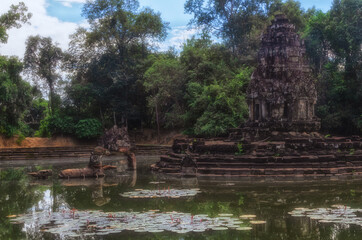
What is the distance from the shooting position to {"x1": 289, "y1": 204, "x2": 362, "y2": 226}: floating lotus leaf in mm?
8508

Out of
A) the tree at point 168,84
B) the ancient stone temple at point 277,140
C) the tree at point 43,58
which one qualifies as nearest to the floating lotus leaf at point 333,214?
the ancient stone temple at point 277,140

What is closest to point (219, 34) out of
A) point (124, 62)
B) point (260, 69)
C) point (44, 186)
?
point (124, 62)

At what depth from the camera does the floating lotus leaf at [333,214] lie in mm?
8508

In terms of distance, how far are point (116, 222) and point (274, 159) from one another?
28.9 feet

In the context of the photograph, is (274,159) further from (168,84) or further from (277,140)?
(168,84)

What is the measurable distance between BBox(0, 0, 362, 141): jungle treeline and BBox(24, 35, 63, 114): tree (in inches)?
4.2

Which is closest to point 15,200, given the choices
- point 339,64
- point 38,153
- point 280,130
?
point 280,130

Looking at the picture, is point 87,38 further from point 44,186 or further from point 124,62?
point 44,186

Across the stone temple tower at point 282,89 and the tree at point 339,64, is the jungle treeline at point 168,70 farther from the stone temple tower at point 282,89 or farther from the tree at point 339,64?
the stone temple tower at point 282,89

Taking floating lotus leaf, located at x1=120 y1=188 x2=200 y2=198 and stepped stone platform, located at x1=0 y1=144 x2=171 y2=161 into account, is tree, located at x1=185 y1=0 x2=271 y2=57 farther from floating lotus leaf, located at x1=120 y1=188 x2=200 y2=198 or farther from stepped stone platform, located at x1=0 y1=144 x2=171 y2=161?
floating lotus leaf, located at x1=120 y1=188 x2=200 y2=198

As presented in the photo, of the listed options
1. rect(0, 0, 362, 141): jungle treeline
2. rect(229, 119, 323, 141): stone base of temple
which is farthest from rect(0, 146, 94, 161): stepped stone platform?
Result: rect(229, 119, 323, 141): stone base of temple

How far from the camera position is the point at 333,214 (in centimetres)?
905

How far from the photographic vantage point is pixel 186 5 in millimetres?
45531

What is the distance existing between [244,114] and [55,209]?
74.4 feet
